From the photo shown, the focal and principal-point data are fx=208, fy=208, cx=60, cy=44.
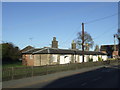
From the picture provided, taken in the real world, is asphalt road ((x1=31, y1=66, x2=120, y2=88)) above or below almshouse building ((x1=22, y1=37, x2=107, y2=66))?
below

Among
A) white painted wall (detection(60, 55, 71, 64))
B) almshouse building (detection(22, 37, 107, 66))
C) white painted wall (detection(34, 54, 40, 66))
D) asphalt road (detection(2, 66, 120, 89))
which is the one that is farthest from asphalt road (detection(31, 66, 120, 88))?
white painted wall (detection(60, 55, 71, 64))

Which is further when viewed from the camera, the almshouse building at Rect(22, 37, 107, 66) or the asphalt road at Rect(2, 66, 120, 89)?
the almshouse building at Rect(22, 37, 107, 66)

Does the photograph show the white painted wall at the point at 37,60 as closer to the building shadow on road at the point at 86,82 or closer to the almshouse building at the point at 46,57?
the almshouse building at the point at 46,57

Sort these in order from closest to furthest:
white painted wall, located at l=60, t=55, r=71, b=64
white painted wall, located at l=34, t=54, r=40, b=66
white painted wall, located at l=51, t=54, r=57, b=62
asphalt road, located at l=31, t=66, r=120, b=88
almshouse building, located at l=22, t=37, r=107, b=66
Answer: asphalt road, located at l=31, t=66, r=120, b=88, almshouse building, located at l=22, t=37, r=107, b=66, white painted wall, located at l=34, t=54, r=40, b=66, white painted wall, located at l=51, t=54, r=57, b=62, white painted wall, located at l=60, t=55, r=71, b=64

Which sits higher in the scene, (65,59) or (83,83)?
(65,59)

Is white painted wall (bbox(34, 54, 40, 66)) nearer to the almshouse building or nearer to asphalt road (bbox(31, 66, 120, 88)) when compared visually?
the almshouse building

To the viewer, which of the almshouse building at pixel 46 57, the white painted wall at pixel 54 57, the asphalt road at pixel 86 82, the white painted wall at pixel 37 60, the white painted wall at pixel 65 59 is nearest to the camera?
the asphalt road at pixel 86 82

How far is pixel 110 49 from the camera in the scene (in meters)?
100

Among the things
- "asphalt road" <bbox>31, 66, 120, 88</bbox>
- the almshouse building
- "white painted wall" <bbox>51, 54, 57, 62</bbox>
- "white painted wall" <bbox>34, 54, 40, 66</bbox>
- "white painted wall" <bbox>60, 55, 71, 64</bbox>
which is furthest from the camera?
"white painted wall" <bbox>60, 55, 71, 64</bbox>

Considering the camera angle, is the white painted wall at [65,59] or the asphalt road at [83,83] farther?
the white painted wall at [65,59]

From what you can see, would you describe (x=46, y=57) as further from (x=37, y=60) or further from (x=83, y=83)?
(x=83, y=83)

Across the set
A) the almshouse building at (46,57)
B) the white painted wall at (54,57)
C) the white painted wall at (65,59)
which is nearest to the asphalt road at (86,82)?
the almshouse building at (46,57)

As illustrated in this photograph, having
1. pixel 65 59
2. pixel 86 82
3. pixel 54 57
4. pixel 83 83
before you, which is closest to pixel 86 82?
pixel 86 82

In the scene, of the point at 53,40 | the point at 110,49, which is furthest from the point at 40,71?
the point at 110,49
